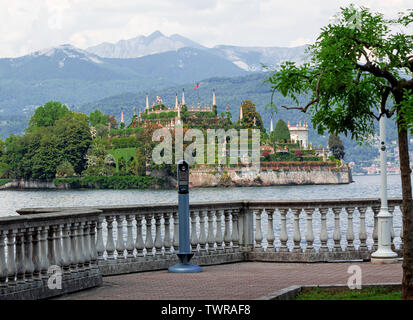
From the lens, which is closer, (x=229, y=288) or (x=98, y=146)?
(x=229, y=288)

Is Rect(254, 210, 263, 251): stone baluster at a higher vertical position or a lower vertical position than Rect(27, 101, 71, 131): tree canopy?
lower

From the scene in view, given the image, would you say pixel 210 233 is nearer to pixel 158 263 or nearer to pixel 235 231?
pixel 235 231

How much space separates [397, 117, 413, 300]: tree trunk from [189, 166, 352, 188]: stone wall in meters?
164

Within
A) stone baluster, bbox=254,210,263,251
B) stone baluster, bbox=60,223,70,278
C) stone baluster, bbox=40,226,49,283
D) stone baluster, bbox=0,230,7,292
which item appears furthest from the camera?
stone baluster, bbox=254,210,263,251

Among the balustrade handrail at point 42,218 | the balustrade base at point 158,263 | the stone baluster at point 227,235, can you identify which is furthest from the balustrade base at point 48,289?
the stone baluster at point 227,235

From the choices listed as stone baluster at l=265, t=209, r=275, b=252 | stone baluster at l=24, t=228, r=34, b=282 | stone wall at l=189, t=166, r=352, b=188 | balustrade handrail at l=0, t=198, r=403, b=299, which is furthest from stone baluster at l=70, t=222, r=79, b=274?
stone wall at l=189, t=166, r=352, b=188

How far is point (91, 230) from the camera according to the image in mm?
11523

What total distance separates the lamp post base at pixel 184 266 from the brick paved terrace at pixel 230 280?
0.17 m

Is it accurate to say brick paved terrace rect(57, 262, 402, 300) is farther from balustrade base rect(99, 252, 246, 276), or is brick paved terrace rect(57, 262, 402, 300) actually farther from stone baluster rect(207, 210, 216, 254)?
stone baluster rect(207, 210, 216, 254)

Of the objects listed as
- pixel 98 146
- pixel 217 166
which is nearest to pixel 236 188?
pixel 217 166

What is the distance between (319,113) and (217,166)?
165m

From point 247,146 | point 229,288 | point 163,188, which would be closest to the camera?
point 229,288

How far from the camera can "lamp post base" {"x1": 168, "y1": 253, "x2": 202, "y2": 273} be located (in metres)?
13.0
